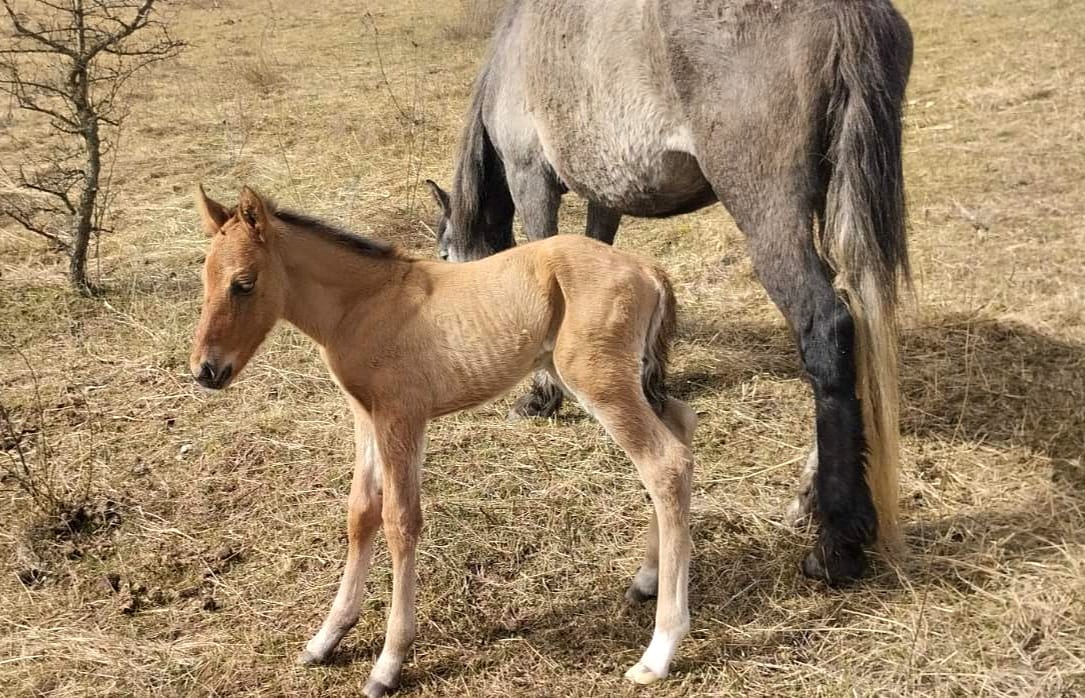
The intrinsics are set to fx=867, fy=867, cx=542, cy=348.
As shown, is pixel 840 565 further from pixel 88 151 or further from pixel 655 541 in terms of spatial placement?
pixel 88 151

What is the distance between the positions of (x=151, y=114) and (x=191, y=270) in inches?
188

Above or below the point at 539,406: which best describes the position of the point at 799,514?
below

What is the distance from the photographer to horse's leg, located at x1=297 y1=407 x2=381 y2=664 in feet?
A: 9.37

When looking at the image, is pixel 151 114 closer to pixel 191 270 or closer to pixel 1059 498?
pixel 191 270

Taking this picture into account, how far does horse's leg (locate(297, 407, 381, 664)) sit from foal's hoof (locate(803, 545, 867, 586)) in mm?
1574

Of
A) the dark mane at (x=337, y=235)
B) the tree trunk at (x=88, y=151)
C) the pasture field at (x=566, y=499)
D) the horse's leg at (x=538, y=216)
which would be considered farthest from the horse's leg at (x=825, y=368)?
the tree trunk at (x=88, y=151)

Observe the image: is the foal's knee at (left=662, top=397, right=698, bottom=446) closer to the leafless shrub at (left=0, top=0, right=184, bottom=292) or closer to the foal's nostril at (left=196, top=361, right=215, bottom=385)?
the foal's nostril at (left=196, top=361, right=215, bottom=385)

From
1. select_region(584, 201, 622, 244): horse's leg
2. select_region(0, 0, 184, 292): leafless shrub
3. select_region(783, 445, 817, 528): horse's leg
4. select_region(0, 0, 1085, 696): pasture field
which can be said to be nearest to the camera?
select_region(0, 0, 1085, 696): pasture field

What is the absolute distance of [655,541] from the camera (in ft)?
9.95

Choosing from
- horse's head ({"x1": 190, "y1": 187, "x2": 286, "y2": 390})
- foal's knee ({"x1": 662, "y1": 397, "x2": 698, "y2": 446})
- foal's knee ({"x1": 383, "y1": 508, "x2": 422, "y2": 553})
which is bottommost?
foal's knee ({"x1": 383, "y1": 508, "x2": 422, "y2": 553})

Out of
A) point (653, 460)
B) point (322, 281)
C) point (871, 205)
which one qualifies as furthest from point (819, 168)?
point (322, 281)

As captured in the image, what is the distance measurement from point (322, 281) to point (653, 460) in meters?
1.20

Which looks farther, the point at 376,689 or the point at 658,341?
the point at 658,341

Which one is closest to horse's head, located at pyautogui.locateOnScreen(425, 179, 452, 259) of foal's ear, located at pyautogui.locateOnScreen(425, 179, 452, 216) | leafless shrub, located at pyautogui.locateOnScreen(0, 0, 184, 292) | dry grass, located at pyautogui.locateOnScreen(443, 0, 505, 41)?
foal's ear, located at pyautogui.locateOnScreen(425, 179, 452, 216)
